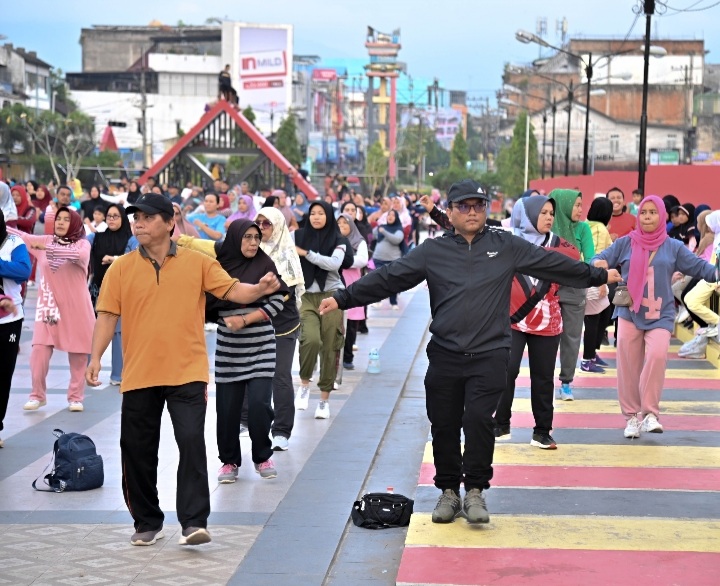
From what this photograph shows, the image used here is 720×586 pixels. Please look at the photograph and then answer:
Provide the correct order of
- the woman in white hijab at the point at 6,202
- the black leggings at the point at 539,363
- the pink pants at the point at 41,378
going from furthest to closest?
the pink pants at the point at 41,378 < the woman in white hijab at the point at 6,202 < the black leggings at the point at 539,363

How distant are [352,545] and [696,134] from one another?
9504 centimetres

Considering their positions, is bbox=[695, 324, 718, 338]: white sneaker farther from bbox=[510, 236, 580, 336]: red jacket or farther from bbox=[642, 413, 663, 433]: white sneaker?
bbox=[510, 236, 580, 336]: red jacket

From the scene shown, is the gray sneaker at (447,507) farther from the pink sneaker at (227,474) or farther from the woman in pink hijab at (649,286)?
the woman in pink hijab at (649,286)

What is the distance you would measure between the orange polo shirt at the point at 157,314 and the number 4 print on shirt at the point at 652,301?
410 cm

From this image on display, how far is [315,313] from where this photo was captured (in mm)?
12055

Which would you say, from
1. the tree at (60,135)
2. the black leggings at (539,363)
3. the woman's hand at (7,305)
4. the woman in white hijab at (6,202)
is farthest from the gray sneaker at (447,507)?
the tree at (60,135)

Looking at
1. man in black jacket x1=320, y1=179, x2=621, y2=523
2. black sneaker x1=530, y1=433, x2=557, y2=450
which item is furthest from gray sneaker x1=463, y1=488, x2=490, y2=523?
black sneaker x1=530, y1=433, x2=557, y2=450

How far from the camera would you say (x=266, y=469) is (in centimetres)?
968

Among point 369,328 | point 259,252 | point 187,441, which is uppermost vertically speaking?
point 259,252

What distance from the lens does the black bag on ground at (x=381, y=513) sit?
843cm

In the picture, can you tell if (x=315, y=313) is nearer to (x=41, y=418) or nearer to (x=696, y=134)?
(x=41, y=418)

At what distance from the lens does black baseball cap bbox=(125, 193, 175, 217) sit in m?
7.62

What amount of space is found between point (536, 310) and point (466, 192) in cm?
251

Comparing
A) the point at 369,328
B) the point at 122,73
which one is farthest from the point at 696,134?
the point at 369,328
